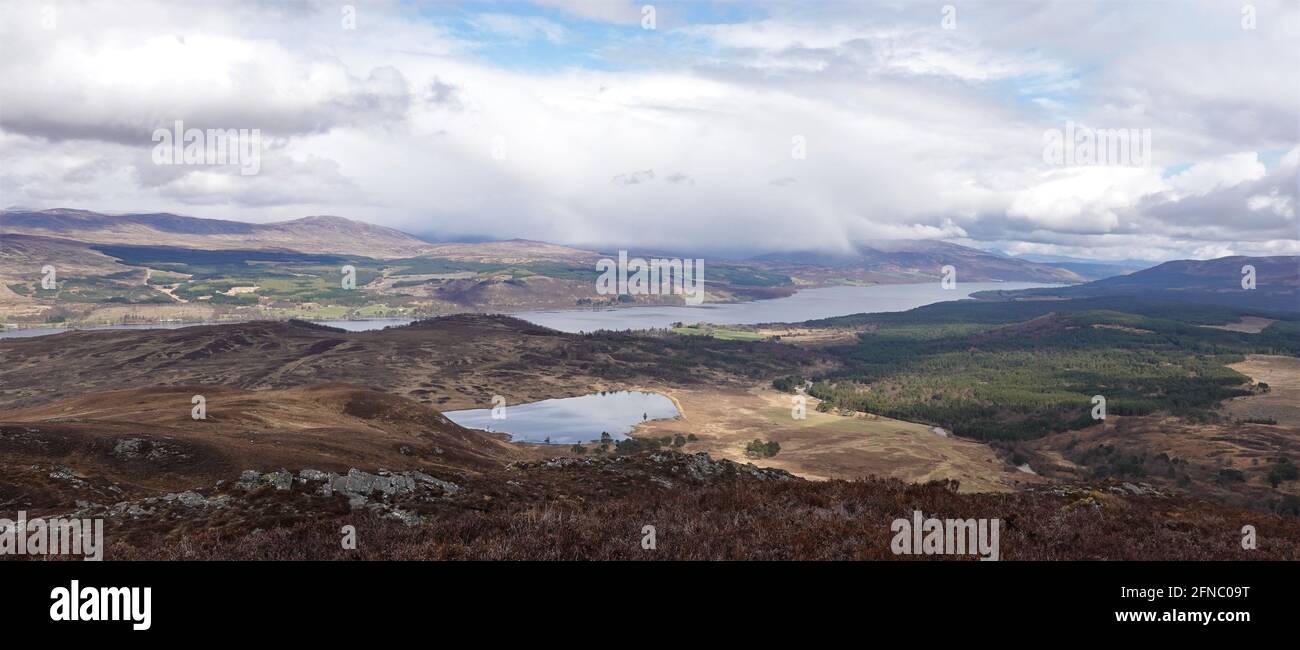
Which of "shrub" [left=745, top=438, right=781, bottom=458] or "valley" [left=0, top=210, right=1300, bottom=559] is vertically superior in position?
"valley" [left=0, top=210, right=1300, bottom=559]

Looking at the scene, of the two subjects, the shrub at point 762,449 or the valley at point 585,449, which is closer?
the valley at point 585,449

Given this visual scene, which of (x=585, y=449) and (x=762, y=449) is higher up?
(x=585, y=449)

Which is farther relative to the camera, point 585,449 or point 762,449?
point 762,449

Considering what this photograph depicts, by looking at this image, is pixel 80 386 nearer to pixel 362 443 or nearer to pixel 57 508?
pixel 362 443

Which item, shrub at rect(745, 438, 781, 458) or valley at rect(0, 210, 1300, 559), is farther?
shrub at rect(745, 438, 781, 458)

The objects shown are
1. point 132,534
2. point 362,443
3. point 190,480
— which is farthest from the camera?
point 362,443

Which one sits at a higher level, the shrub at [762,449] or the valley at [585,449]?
the valley at [585,449]

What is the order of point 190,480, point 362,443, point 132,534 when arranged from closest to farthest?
point 132,534 → point 190,480 → point 362,443

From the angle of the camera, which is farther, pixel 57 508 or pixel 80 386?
pixel 80 386
